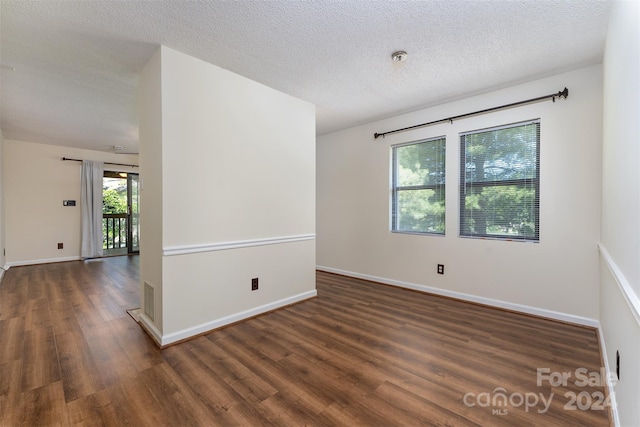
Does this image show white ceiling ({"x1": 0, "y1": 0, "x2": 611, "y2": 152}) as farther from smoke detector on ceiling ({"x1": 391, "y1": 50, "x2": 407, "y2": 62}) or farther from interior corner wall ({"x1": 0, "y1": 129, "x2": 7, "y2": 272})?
interior corner wall ({"x1": 0, "y1": 129, "x2": 7, "y2": 272})

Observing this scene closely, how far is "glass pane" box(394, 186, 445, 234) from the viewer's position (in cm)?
361

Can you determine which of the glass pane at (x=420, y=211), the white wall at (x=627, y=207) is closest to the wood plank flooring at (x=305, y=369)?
the white wall at (x=627, y=207)

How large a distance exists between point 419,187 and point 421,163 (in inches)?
12.8

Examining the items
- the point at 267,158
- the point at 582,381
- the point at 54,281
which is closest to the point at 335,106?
the point at 267,158

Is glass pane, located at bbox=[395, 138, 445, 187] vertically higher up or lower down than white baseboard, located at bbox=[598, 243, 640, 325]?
higher up

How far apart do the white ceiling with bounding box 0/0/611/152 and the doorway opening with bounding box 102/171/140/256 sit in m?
3.34

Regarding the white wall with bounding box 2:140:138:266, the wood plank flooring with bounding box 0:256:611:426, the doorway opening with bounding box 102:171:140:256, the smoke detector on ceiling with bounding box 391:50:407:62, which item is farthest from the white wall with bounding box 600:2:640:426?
the white wall with bounding box 2:140:138:266

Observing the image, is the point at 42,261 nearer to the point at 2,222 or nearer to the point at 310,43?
the point at 2,222

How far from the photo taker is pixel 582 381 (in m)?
1.77

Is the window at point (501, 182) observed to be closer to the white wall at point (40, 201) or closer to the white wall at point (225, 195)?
the white wall at point (225, 195)

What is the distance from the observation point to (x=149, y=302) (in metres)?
2.51

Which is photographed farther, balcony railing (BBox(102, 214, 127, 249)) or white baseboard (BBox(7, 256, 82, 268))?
balcony railing (BBox(102, 214, 127, 249))

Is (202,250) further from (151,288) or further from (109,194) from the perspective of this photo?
(109,194)

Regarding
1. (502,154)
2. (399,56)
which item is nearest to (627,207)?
(399,56)
